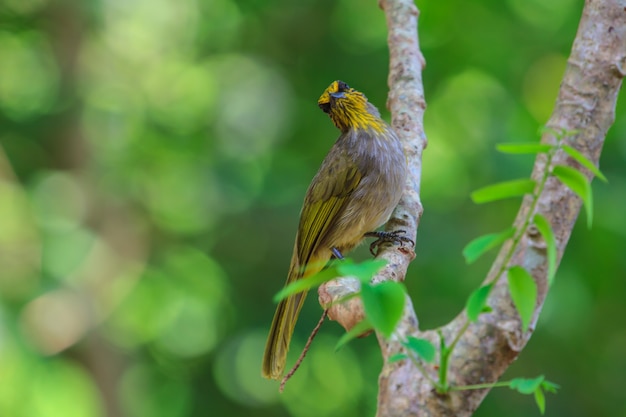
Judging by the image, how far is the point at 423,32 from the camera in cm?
737

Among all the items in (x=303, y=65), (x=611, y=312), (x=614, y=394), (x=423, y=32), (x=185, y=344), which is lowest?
(x=185, y=344)

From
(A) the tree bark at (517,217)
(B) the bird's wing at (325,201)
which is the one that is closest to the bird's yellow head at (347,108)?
(B) the bird's wing at (325,201)

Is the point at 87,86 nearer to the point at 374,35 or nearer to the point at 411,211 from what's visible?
the point at 374,35

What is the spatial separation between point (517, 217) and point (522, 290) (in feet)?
2.07

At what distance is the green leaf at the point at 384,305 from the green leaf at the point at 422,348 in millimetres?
145

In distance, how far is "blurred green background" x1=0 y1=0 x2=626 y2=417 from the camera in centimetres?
686

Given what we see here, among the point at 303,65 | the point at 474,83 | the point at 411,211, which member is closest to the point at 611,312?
the point at 474,83

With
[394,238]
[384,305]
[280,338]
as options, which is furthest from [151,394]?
[384,305]

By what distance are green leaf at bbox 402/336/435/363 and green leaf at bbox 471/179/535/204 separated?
0.30 metres

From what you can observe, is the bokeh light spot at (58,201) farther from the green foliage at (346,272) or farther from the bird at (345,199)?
the green foliage at (346,272)

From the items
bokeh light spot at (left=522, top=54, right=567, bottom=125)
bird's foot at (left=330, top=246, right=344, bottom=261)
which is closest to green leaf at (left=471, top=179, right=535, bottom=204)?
bird's foot at (left=330, top=246, right=344, bottom=261)

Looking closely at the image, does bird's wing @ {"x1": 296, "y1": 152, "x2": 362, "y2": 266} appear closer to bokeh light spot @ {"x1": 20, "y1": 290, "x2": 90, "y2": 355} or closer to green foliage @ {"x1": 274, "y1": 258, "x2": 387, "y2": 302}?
green foliage @ {"x1": 274, "y1": 258, "x2": 387, "y2": 302}

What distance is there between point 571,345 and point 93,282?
4.26m

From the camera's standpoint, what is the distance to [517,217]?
237cm
